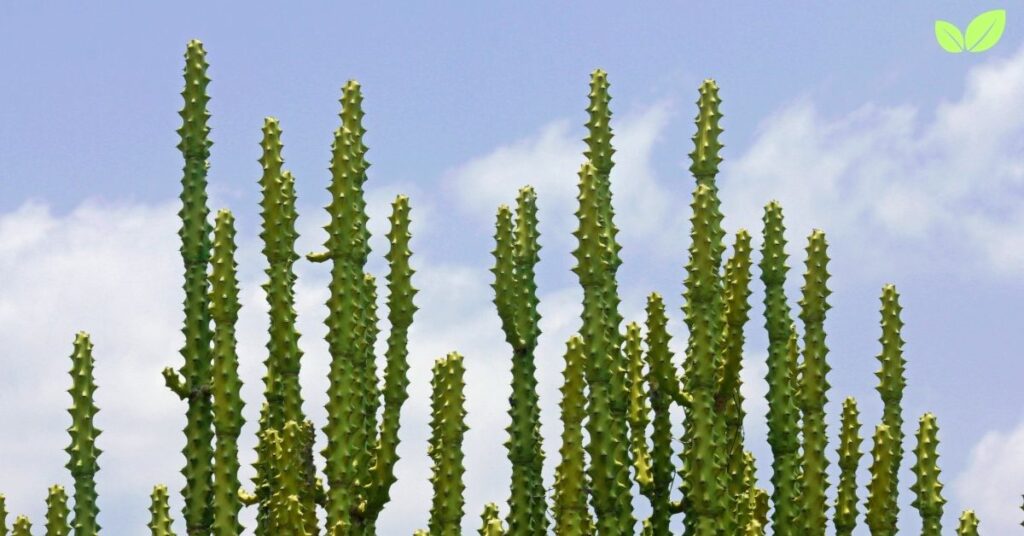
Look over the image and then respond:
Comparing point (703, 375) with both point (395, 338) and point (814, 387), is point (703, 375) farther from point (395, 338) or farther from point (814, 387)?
point (395, 338)

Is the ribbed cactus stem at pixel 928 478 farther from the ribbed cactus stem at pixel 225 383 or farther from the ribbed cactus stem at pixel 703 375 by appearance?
the ribbed cactus stem at pixel 225 383

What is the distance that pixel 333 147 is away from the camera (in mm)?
11016

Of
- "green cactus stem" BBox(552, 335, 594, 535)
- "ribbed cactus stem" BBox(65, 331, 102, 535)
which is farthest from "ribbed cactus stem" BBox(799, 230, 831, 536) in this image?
"ribbed cactus stem" BBox(65, 331, 102, 535)

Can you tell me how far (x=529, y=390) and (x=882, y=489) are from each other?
2.60m

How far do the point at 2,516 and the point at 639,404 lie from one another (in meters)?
4.62

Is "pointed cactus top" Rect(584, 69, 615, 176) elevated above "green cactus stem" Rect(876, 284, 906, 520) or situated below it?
above

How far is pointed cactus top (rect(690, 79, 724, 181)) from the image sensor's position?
1134cm

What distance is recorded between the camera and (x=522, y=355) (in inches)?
443

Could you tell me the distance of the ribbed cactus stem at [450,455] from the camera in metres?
10.6

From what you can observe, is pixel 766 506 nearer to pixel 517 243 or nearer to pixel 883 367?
pixel 883 367

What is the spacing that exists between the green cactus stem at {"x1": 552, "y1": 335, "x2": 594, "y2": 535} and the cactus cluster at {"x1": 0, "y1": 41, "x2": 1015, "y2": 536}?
0.05 feet

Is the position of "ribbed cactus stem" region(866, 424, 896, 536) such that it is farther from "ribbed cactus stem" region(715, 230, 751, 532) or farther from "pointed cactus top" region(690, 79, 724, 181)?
"pointed cactus top" region(690, 79, 724, 181)

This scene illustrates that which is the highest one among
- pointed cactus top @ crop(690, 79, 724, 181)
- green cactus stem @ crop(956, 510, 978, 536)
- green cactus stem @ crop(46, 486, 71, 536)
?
pointed cactus top @ crop(690, 79, 724, 181)

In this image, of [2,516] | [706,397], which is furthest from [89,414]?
[706,397]
